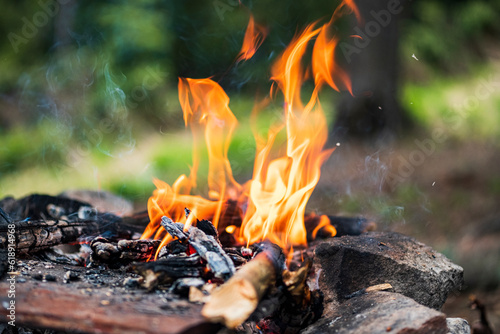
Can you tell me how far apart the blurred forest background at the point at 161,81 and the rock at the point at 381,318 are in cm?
419

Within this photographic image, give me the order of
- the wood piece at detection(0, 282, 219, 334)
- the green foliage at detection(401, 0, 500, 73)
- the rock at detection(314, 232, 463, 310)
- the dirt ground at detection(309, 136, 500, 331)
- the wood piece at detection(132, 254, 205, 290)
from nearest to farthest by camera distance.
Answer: the wood piece at detection(0, 282, 219, 334) < the wood piece at detection(132, 254, 205, 290) < the rock at detection(314, 232, 463, 310) < the dirt ground at detection(309, 136, 500, 331) < the green foliage at detection(401, 0, 500, 73)

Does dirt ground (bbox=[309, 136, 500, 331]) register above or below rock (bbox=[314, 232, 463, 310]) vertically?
below

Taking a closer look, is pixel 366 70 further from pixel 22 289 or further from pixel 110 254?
pixel 22 289

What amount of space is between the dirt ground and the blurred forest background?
2.5 inches

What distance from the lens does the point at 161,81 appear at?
30.7ft

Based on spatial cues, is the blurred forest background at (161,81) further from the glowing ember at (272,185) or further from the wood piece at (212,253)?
the wood piece at (212,253)

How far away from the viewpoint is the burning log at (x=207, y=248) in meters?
1.86

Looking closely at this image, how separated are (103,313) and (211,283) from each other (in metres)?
0.51

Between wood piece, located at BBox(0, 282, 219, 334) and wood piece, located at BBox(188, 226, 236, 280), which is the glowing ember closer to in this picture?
wood piece, located at BBox(188, 226, 236, 280)

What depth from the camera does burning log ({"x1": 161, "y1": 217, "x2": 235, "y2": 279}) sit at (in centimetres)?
186

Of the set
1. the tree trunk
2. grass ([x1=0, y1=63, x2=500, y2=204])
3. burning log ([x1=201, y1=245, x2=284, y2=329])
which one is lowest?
grass ([x1=0, y1=63, x2=500, y2=204])

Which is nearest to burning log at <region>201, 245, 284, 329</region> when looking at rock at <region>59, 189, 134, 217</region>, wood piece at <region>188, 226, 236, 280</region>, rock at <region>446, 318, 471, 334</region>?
wood piece at <region>188, 226, 236, 280</region>

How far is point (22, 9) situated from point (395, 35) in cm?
870

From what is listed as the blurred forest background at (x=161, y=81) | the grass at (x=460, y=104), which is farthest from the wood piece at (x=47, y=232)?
the grass at (x=460, y=104)
